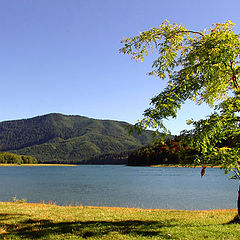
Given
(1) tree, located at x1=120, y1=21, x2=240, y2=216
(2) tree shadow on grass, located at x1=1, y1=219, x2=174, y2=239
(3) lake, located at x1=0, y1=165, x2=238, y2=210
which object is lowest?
(3) lake, located at x1=0, y1=165, x2=238, y2=210

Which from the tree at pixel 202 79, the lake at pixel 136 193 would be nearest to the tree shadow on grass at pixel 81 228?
the tree at pixel 202 79

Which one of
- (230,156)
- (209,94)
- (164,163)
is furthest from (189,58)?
(164,163)

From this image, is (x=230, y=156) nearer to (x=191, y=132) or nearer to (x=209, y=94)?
(x=191, y=132)

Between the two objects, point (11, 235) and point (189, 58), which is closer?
point (11, 235)

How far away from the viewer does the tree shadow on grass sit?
11.5 metres

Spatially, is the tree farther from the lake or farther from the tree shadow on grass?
the lake

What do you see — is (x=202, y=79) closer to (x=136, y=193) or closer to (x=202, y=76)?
(x=202, y=76)

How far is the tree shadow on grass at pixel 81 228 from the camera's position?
1145cm

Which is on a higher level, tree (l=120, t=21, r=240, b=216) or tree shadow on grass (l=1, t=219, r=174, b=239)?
tree (l=120, t=21, r=240, b=216)

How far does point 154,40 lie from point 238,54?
4229 millimetres

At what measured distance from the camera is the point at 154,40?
43.3 feet

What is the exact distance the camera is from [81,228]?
41.4ft

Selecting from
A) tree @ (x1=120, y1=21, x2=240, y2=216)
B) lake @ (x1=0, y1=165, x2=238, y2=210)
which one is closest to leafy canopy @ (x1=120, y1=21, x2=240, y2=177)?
tree @ (x1=120, y1=21, x2=240, y2=216)

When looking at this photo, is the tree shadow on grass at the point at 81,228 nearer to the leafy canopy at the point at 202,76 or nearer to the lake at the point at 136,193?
the leafy canopy at the point at 202,76
